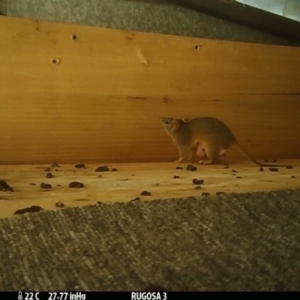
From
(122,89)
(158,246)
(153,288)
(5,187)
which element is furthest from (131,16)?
(153,288)

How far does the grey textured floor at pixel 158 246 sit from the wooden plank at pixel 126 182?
90 mm

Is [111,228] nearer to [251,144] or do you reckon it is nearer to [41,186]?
[41,186]

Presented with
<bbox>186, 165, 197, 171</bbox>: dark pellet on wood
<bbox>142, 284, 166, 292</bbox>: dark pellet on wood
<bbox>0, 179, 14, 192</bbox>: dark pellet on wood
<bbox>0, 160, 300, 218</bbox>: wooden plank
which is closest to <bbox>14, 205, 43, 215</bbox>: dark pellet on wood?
<bbox>0, 160, 300, 218</bbox>: wooden plank

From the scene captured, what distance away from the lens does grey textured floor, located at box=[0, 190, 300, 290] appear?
1.93 ft

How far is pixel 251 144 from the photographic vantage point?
142cm

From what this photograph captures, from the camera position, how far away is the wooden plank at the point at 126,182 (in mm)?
900

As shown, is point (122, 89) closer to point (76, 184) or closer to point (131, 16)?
point (131, 16)

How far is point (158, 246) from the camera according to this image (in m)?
0.69

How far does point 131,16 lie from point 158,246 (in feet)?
2.45

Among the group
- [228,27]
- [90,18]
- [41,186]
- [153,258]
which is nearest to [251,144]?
[228,27]

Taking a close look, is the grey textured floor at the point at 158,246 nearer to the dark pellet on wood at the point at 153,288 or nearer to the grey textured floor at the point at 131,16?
the dark pellet on wood at the point at 153,288

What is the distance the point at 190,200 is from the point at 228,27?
25.7 inches

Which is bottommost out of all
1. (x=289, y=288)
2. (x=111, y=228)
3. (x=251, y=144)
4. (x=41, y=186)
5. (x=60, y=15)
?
(x=289, y=288)

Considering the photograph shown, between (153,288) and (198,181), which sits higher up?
(198,181)
